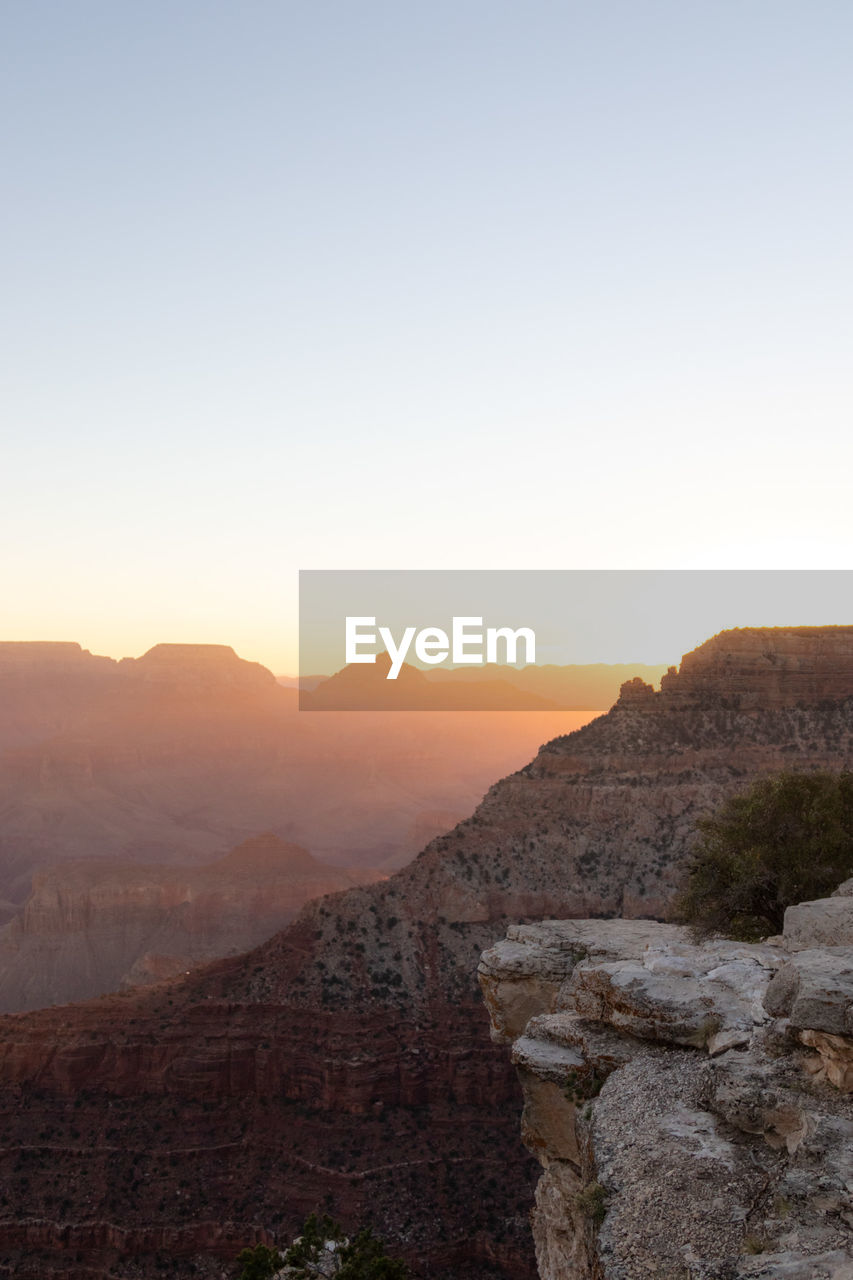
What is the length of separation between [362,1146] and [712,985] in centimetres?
3125

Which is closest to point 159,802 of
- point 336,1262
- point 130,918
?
point 130,918

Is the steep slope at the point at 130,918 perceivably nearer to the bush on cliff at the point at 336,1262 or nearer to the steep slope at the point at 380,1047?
the steep slope at the point at 380,1047

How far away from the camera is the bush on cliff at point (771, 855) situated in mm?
27484

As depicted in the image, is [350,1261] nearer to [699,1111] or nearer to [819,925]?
[699,1111]

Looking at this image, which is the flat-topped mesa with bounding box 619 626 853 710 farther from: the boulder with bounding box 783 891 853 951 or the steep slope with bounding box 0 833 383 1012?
the steep slope with bounding box 0 833 383 1012

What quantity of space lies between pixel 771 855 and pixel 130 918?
307 ft

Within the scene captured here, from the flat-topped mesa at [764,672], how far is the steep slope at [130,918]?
49495 millimetres

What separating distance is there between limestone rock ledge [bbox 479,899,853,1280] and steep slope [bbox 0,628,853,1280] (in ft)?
73.8

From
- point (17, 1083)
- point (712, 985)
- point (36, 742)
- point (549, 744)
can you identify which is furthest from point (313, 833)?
point (712, 985)

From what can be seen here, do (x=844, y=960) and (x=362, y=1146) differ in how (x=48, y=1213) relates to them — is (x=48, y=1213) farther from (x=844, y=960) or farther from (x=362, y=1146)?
(x=844, y=960)

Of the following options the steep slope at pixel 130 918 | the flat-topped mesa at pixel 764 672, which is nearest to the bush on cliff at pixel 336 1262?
the flat-topped mesa at pixel 764 672

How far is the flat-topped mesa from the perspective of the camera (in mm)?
60219

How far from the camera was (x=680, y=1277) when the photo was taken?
1079cm

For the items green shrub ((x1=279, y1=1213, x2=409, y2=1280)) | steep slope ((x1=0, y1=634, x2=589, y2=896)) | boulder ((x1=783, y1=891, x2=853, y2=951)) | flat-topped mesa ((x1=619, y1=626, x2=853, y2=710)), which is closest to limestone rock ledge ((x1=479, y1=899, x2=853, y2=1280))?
boulder ((x1=783, y1=891, x2=853, y2=951))
